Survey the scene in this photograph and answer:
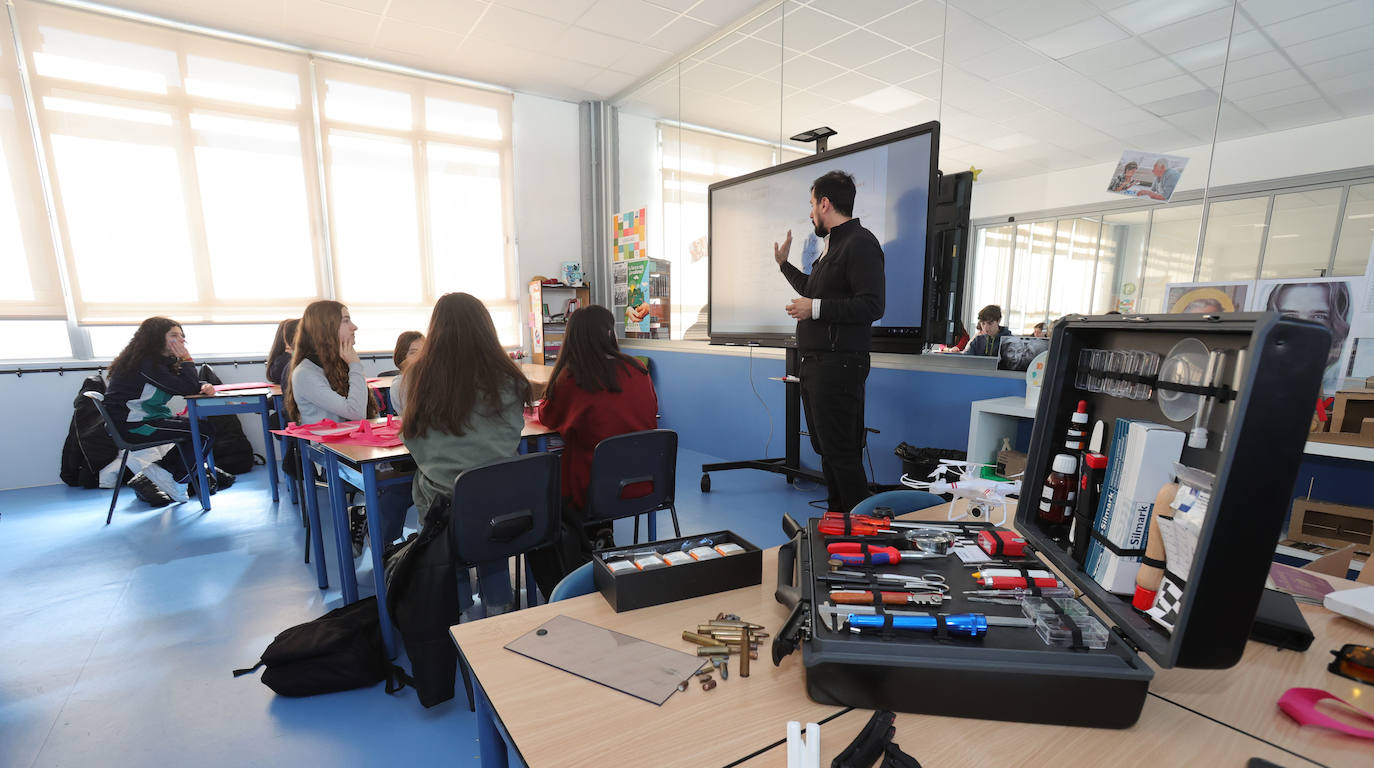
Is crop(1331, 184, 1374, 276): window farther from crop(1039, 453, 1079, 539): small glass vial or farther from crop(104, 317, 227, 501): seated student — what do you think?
crop(104, 317, 227, 501): seated student

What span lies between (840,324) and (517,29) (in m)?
3.61

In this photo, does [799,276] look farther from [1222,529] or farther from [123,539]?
[123,539]

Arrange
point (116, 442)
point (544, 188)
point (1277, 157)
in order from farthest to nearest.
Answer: point (544, 188), point (1277, 157), point (116, 442)

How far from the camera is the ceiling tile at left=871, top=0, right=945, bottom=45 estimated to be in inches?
149

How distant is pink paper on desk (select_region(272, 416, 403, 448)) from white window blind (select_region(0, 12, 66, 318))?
349 cm

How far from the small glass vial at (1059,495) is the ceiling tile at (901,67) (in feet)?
14.9

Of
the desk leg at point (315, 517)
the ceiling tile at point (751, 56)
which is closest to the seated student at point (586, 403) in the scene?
the desk leg at point (315, 517)

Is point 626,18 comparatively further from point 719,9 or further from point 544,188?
point 544,188

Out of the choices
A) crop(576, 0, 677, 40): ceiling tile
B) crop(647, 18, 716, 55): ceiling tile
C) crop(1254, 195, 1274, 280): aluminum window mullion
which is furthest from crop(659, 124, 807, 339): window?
crop(1254, 195, 1274, 280): aluminum window mullion

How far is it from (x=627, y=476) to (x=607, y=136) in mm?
4763

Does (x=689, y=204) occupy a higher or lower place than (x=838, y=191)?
higher

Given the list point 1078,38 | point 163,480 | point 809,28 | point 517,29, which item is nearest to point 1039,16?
point 1078,38

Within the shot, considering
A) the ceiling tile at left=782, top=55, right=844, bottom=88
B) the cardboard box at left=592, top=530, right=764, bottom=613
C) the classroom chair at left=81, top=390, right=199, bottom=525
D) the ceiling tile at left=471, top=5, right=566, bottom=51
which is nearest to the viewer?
the cardboard box at left=592, top=530, right=764, bottom=613

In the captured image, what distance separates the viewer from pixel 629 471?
6.96ft
